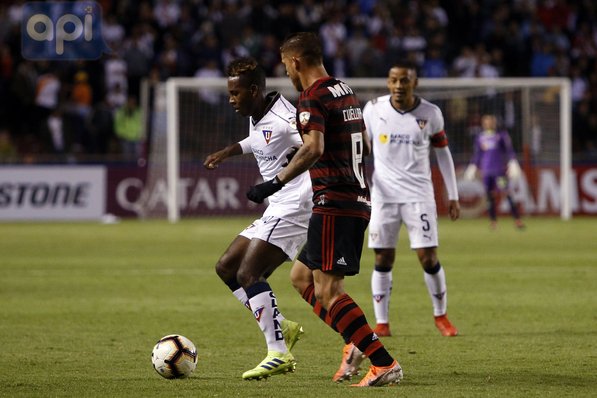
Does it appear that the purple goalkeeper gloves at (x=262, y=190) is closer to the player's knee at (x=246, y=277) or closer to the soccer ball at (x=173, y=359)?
the player's knee at (x=246, y=277)

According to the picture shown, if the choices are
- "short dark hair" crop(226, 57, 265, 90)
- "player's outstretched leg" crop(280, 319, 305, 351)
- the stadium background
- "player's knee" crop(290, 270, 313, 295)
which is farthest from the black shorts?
the stadium background

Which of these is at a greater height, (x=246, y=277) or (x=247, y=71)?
(x=247, y=71)

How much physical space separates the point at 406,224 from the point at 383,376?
3.11 metres

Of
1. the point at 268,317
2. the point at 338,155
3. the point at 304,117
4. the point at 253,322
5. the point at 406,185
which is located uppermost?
the point at 304,117

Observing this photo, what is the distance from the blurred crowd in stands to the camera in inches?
1022

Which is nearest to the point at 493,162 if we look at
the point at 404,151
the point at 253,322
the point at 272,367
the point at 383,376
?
the point at 404,151

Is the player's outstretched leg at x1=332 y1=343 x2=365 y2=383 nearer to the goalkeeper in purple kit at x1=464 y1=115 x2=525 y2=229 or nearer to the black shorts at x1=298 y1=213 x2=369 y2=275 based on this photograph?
the black shorts at x1=298 y1=213 x2=369 y2=275

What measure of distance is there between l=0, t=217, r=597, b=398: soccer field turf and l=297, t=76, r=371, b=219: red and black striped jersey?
1.16 meters

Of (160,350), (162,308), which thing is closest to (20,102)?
(162,308)

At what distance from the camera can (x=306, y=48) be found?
7145 mm

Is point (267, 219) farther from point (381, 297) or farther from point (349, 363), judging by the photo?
point (381, 297)

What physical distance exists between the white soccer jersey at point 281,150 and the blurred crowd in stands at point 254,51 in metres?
18.3

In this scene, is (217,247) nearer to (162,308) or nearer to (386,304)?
(162,308)

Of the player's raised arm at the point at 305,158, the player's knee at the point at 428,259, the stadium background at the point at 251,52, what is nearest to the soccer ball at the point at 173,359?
the player's raised arm at the point at 305,158
